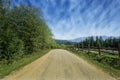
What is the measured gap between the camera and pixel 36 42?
128 feet

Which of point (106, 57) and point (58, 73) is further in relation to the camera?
point (106, 57)

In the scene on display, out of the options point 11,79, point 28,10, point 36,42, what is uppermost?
point 28,10

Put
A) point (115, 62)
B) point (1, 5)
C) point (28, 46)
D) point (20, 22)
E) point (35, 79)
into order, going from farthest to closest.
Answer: point (28, 46)
point (20, 22)
point (1, 5)
point (115, 62)
point (35, 79)

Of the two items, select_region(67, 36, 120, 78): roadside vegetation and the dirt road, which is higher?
select_region(67, 36, 120, 78): roadside vegetation

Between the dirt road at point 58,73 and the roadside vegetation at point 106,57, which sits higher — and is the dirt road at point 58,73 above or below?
below

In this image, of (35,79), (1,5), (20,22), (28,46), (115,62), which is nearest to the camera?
(35,79)

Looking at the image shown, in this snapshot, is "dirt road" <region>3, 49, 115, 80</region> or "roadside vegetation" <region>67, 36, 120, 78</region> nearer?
"dirt road" <region>3, 49, 115, 80</region>

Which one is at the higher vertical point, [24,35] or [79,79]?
[24,35]

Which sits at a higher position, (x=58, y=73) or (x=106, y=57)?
(x=106, y=57)

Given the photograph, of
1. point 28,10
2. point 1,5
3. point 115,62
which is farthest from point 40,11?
point 115,62

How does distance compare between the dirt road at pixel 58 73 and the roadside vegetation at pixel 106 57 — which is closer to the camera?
the dirt road at pixel 58 73

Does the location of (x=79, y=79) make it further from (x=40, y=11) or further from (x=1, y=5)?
(x=40, y=11)

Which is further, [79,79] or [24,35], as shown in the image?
[24,35]

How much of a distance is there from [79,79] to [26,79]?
2612 mm
